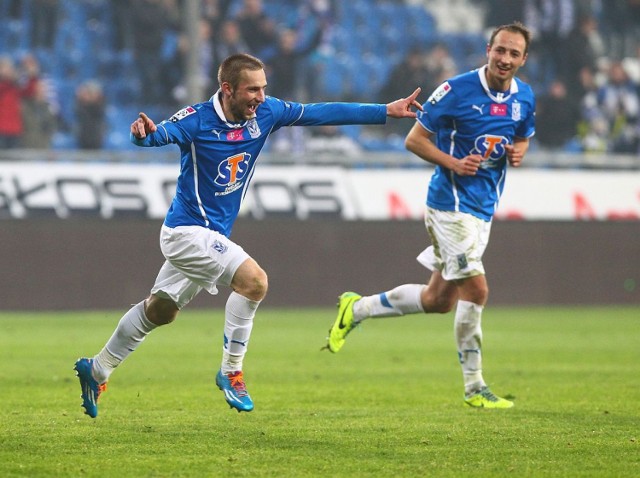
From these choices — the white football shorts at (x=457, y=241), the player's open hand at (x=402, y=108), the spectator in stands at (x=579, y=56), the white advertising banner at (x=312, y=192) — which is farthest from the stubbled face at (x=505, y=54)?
the spectator in stands at (x=579, y=56)

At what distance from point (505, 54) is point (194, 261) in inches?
99.2

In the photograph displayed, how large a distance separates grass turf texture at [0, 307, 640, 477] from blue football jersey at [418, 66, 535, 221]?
1.38 metres

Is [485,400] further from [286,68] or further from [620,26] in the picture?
[620,26]

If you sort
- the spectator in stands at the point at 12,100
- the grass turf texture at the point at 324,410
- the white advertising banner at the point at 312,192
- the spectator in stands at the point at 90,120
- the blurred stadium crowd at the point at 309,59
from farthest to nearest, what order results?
1. the blurred stadium crowd at the point at 309,59
2. the spectator in stands at the point at 90,120
3. the spectator in stands at the point at 12,100
4. the white advertising banner at the point at 312,192
5. the grass turf texture at the point at 324,410

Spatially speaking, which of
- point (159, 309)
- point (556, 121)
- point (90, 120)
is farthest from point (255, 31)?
point (159, 309)

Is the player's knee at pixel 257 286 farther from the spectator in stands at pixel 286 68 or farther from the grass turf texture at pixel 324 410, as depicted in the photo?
the spectator in stands at pixel 286 68

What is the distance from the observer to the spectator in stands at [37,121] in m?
18.7

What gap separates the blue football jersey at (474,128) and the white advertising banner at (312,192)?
10065mm

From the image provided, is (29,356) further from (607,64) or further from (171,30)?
(607,64)

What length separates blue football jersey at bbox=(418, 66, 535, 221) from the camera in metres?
8.38

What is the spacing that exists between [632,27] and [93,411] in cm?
1840

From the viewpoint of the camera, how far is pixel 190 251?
7.16m

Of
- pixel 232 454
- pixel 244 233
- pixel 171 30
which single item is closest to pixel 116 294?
pixel 244 233

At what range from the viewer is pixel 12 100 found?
60.8ft
